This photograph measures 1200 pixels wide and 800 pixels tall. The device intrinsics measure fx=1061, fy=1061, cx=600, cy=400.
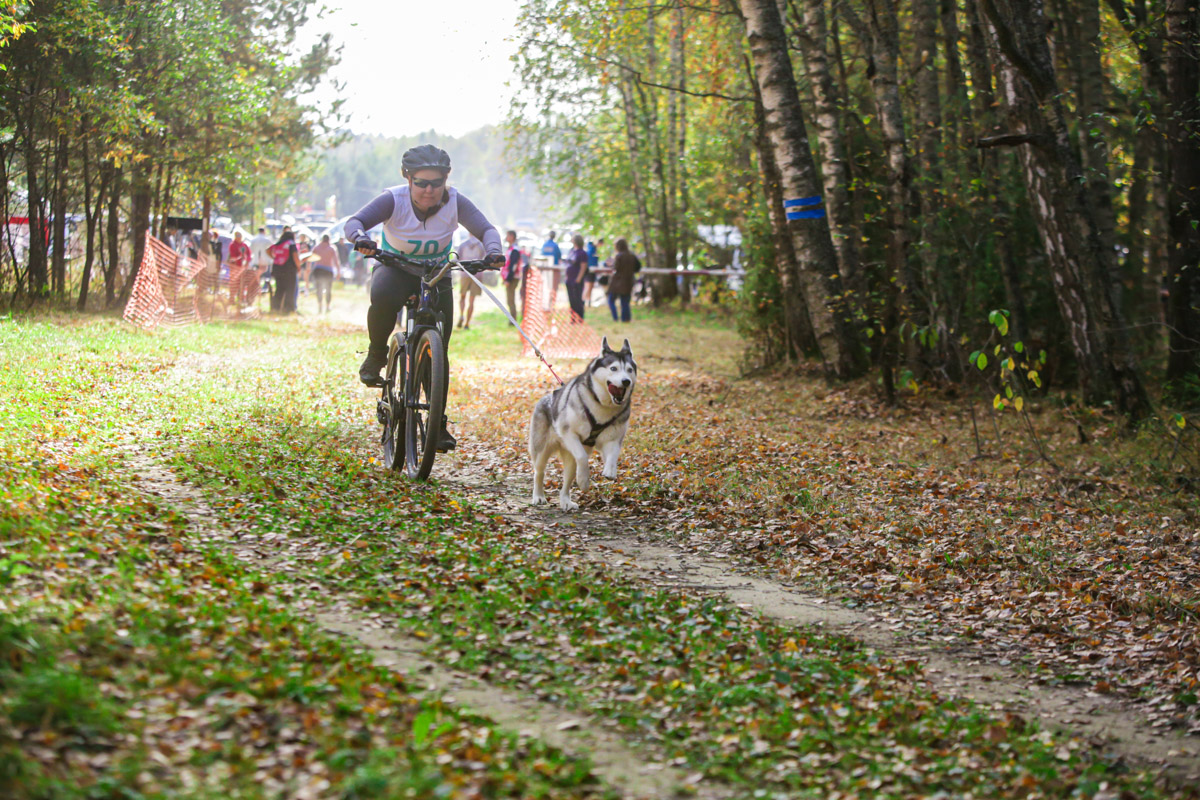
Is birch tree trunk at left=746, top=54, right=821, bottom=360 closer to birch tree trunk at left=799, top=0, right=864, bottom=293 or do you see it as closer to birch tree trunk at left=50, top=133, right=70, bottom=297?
birch tree trunk at left=799, top=0, right=864, bottom=293

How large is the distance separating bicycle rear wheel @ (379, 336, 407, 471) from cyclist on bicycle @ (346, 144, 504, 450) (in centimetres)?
29

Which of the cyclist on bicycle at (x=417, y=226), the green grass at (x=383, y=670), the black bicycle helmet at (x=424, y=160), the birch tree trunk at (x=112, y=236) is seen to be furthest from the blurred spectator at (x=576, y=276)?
the green grass at (x=383, y=670)

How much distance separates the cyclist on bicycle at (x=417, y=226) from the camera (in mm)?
7785

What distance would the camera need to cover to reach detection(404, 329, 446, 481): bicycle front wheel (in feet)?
23.7

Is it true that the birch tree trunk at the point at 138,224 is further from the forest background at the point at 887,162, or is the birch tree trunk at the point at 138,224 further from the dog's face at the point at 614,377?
the dog's face at the point at 614,377

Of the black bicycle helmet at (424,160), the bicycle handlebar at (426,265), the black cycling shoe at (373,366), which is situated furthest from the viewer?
the black cycling shoe at (373,366)

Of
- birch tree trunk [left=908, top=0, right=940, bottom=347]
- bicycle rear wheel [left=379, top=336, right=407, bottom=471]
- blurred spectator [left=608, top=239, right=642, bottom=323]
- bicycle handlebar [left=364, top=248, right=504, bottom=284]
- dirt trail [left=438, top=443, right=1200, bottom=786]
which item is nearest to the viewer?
dirt trail [left=438, top=443, right=1200, bottom=786]

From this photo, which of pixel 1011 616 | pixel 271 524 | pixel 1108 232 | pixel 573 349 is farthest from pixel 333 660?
pixel 573 349

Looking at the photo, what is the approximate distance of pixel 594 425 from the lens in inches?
292

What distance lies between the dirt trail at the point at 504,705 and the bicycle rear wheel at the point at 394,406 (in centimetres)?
233

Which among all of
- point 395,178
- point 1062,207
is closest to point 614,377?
A: point 1062,207

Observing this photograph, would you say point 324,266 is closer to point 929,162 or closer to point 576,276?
point 576,276

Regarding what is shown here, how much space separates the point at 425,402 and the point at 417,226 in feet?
4.66

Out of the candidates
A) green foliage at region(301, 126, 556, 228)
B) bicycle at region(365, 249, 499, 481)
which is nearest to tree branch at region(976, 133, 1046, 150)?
bicycle at region(365, 249, 499, 481)
